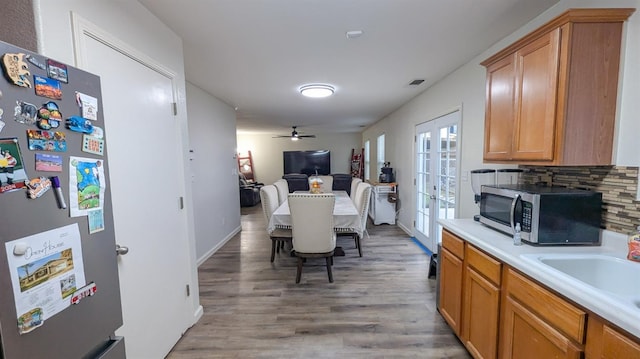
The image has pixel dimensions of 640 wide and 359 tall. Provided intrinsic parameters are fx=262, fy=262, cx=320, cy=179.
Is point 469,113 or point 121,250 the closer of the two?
point 121,250

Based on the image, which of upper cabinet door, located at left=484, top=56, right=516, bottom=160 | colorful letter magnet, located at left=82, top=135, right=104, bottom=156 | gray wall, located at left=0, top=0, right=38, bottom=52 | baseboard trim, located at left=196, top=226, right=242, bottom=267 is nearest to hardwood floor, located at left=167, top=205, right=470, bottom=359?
baseboard trim, located at left=196, top=226, right=242, bottom=267

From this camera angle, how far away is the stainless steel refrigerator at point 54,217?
752mm

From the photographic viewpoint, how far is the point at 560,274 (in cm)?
115

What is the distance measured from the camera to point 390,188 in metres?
5.32

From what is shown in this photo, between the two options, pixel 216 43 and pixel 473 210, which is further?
pixel 473 210

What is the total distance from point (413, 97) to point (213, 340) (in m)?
4.18

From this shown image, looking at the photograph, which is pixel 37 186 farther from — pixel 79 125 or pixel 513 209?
pixel 513 209

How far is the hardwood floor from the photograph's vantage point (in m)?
1.97

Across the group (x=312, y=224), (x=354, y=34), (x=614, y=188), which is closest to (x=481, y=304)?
(x=614, y=188)

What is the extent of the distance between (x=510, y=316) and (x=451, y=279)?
2.07 feet

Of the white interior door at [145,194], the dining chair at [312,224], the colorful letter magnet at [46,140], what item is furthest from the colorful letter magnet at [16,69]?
the dining chair at [312,224]

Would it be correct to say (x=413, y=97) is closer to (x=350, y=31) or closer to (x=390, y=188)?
(x=390, y=188)

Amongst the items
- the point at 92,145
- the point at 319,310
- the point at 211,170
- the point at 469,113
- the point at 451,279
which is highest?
the point at 469,113

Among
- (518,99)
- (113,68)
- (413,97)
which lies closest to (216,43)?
(113,68)
